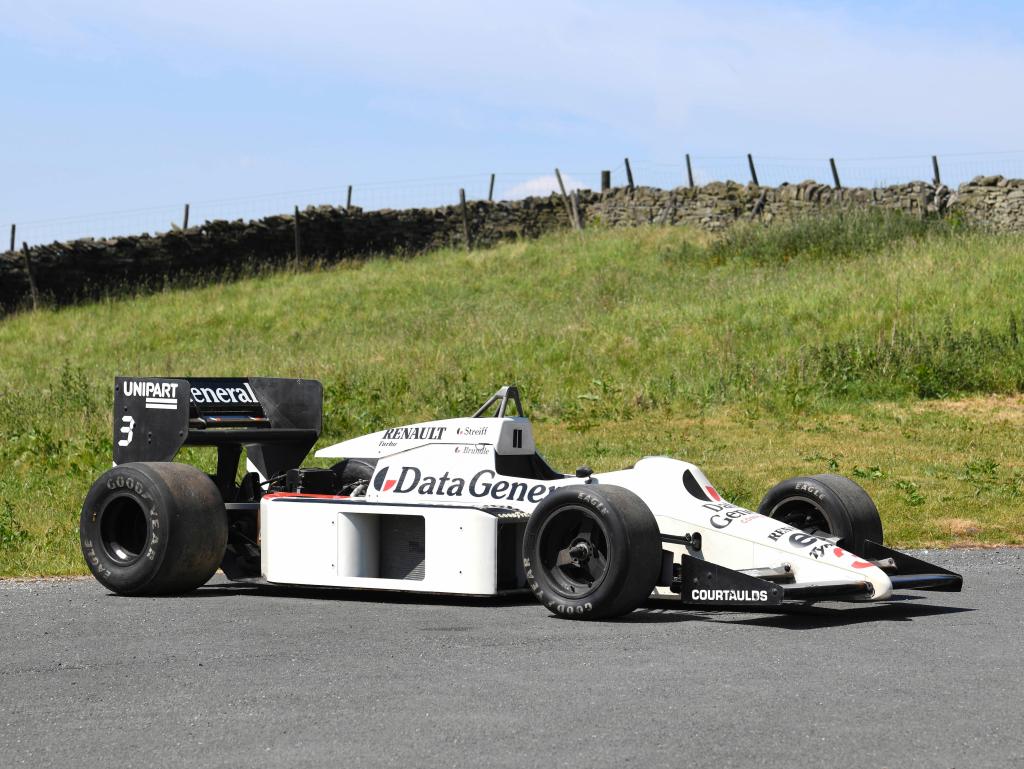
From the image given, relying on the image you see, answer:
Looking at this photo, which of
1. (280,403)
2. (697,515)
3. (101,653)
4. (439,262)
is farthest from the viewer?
(439,262)

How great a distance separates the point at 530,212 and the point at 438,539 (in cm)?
3356

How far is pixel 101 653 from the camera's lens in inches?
285

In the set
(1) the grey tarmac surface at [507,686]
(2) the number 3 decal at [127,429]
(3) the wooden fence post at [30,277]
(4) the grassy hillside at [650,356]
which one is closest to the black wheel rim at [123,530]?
(1) the grey tarmac surface at [507,686]

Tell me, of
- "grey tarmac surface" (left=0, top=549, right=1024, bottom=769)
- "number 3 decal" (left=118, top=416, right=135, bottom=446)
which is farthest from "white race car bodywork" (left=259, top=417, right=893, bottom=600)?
"number 3 decal" (left=118, top=416, right=135, bottom=446)

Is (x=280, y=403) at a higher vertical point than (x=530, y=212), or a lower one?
lower

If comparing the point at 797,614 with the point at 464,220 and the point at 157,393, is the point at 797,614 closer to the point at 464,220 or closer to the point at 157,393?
the point at 157,393

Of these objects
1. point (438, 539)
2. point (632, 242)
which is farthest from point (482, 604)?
point (632, 242)

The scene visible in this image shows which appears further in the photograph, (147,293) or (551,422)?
(147,293)

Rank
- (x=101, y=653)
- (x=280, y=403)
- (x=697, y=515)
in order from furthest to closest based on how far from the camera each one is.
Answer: (x=280, y=403), (x=697, y=515), (x=101, y=653)

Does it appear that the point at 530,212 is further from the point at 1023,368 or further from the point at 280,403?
the point at 280,403

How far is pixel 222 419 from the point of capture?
10898 mm

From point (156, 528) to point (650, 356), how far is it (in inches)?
607

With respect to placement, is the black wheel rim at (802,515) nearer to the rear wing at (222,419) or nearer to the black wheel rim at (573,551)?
the black wheel rim at (573,551)

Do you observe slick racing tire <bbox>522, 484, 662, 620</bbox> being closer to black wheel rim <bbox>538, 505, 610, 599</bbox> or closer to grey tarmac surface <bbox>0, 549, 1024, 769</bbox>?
black wheel rim <bbox>538, 505, 610, 599</bbox>
